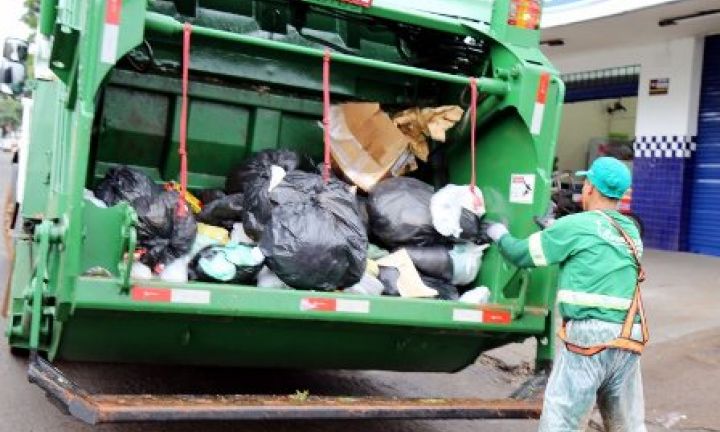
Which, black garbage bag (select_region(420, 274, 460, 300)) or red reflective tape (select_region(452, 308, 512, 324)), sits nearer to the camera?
red reflective tape (select_region(452, 308, 512, 324))

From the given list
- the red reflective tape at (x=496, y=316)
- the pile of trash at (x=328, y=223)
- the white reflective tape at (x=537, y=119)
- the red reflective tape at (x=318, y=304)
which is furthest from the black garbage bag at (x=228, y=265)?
the white reflective tape at (x=537, y=119)

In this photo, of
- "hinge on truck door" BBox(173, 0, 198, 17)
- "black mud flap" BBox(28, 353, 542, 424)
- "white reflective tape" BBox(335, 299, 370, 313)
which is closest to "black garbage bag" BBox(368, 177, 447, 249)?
"white reflective tape" BBox(335, 299, 370, 313)

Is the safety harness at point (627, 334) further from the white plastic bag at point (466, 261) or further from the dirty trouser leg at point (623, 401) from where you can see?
the white plastic bag at point (466, 261)

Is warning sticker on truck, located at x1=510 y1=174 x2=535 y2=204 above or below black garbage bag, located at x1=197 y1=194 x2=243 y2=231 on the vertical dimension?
above

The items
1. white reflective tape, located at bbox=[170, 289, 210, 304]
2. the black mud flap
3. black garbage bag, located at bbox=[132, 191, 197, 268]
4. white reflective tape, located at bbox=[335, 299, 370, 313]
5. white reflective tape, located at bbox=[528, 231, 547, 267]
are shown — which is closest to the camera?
the black mud flap

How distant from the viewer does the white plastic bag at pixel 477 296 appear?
3.98 m

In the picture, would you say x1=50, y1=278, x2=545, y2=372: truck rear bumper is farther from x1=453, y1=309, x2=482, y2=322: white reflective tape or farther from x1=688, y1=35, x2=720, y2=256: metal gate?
x1=688, y1=35, x2=720, y2=256: metal gate

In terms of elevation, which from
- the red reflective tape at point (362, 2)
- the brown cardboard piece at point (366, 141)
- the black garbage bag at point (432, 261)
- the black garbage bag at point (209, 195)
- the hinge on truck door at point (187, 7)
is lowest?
the black garbage bag at point (432, 261)

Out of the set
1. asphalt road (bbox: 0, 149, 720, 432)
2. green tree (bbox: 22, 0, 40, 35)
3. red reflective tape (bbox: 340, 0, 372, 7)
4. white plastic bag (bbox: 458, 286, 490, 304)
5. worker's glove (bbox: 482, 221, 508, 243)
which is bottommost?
asphalt road (bbox: 0, 149, 720, 432)

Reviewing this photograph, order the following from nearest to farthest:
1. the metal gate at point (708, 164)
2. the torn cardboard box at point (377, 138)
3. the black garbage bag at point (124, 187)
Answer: the black garbage bag at point (124, 187) → the torn cardboard box at point (377, 138) → the metal gate at point (708, 164)

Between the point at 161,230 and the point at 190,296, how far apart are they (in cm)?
50

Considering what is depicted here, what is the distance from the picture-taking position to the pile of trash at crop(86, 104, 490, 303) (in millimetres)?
3605

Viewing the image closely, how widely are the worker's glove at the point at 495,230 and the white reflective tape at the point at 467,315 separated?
34 cm

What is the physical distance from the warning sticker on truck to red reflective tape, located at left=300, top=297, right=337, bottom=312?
1093 millimetres
